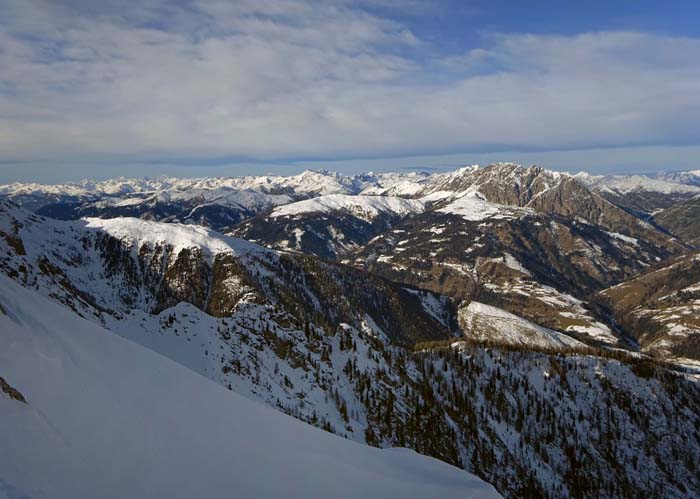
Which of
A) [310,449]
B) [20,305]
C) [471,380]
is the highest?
[20,305]

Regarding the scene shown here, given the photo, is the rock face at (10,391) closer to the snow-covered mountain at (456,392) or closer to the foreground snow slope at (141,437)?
the foreground snow slope at (141,437)

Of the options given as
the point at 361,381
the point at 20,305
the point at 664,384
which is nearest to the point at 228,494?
the point at 20,305

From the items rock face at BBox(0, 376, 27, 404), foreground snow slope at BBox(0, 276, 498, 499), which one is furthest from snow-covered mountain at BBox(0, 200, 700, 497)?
foreground snow slope at BBox(0, 276, 498, 499)

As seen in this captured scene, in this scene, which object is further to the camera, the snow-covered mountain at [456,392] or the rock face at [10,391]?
the snow-covered mountain at [456,392]

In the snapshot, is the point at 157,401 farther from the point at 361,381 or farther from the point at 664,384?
the point at 664,384

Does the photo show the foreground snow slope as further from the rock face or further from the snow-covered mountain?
the snow-covered mountain

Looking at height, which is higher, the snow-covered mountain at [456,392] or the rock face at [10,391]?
the rock face at [10,391]

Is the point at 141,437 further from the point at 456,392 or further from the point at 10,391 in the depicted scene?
the point at 456,392

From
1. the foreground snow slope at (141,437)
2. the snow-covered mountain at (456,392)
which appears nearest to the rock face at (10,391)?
the foreground snow slope at (141,437)

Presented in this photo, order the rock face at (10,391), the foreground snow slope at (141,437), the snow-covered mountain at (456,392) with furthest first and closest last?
the snow-covered mountain at (456,392) < the rock face at (10,391) < the foreground snow slope at (141,437)
